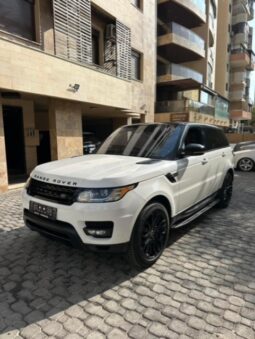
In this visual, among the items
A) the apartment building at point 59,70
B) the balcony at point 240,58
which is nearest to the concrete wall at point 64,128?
the apartment building at point 59,70

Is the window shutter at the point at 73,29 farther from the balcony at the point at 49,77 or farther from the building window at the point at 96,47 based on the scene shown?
the building window at the point at 96,47

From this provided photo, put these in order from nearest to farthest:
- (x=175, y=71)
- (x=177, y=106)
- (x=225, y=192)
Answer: (x=225, y=192) < (x=177, y=106) < (x=175, y=71)

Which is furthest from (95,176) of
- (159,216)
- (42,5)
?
(42,5)

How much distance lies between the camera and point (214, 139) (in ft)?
17.4

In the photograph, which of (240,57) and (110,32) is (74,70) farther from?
(240,57)

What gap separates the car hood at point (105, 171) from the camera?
2.81 metres

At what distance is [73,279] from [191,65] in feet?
92.5

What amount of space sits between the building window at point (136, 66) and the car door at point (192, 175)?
39.0 ft

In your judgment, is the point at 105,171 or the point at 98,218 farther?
the point at 105,171

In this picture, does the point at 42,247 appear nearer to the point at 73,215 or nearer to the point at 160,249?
Result: the point at 73,215

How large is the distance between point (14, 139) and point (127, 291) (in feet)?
32.2

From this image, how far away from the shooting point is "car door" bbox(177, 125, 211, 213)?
3.79 m

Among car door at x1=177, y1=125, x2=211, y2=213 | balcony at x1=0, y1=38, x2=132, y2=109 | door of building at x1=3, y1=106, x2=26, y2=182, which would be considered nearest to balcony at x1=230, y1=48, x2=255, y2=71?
balcony at x1=0, y1=38, x2=132, y2=109

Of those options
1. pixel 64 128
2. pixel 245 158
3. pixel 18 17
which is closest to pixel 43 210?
pixel 64 128
